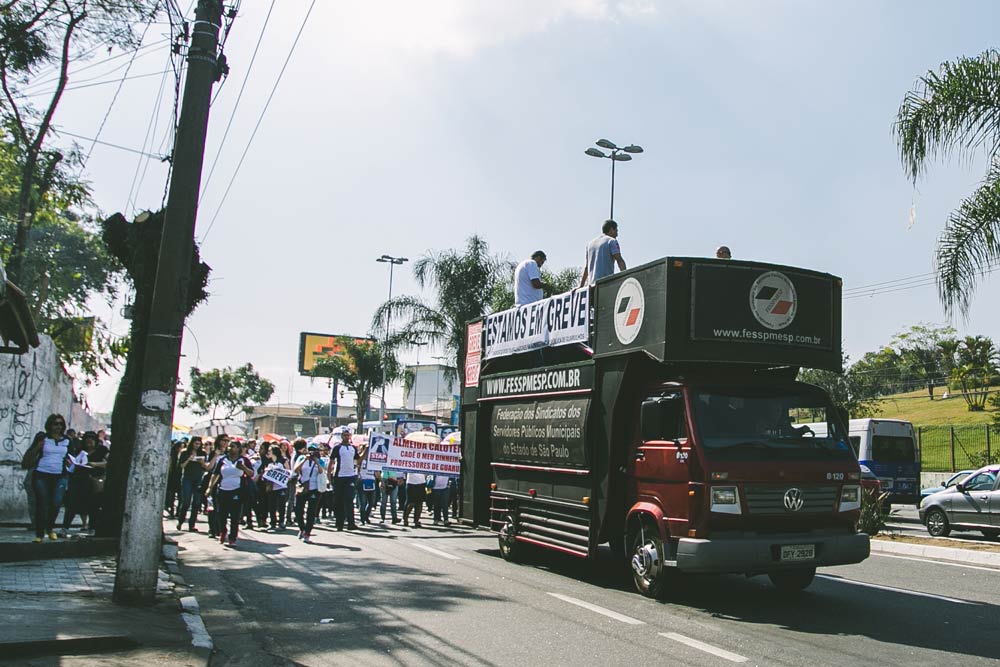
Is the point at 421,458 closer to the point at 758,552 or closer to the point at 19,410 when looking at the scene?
the point at 19,410

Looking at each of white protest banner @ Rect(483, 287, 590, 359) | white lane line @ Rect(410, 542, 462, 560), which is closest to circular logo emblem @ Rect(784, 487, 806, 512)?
white protest banner @ Rect(483, 287, 590, 359)

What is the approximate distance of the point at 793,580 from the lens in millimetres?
9859

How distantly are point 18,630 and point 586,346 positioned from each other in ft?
21.5

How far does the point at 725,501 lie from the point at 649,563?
1.23 m

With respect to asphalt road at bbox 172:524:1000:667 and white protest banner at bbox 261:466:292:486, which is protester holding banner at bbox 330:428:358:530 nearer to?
white protest banner at bbox 261:466:292:486

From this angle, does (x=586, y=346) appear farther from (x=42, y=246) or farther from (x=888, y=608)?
(x=42, y=246)

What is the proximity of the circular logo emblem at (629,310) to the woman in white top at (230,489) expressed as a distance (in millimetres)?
8332

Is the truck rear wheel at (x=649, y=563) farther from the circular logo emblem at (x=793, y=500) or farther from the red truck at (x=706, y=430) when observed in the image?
the circular logo emblem at (x=793, y=500)

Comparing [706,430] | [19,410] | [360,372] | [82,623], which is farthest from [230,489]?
[360,372]

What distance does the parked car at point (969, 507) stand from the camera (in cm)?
1789

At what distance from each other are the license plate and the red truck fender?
1.13m

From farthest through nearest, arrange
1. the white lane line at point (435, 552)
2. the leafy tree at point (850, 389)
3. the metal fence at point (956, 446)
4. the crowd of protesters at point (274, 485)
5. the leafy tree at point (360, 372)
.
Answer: the leafy tree at point (360, 372) < the leafy tree at point (850, 389) < the metal fence at point (956, 446) < the crowd of protesters at point (274, 485) < the white lane line at point (435, 552)

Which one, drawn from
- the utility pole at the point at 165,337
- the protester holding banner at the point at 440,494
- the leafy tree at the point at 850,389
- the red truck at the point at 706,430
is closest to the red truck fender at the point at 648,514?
the red truck at the point at 706,430

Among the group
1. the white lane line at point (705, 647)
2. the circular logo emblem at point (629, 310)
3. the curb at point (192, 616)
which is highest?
the circular logo emblem at point (629, 310)
